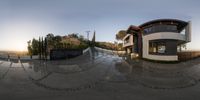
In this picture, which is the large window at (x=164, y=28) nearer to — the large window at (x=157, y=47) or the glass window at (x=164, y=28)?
the glass window at (x=164, y=28)

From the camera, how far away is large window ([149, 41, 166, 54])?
20.7 m

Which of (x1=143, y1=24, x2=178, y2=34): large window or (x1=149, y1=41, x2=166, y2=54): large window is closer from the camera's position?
(x1=143, y1=24, x2=178, y2=34): large window

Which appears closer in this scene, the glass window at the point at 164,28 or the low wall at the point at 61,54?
the glass window at the point at 164,28

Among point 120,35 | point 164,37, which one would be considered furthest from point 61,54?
point 120,35

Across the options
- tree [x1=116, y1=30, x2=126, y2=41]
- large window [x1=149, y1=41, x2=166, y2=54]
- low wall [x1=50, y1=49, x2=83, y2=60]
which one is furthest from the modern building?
tree [x1=116, y1=30, x2=126, y2=41]

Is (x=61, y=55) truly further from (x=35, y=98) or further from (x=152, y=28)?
(x=35, y=98)

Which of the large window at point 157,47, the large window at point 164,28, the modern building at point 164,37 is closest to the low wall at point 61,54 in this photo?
the modern building at point 164,37

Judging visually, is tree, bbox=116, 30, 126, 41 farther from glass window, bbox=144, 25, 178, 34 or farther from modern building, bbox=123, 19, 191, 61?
glass window, bbox=144, 25, 178, 34

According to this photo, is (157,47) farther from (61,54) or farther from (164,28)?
(61,54)

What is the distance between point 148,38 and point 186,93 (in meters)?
17.2

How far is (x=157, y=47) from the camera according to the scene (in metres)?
21.5

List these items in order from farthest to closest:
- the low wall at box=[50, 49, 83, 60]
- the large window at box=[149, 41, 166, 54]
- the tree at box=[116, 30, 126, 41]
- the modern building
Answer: the tree at box=[116, 30, 126, 41] < the low wall at box=[50, 49, 83, 60] < the large window at box=[149, 41, 166, 54] < the modern building

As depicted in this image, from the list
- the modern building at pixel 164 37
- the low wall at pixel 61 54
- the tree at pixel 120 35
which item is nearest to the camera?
the modern building at pixel 164 37

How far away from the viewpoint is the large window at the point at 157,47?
2073 cm
